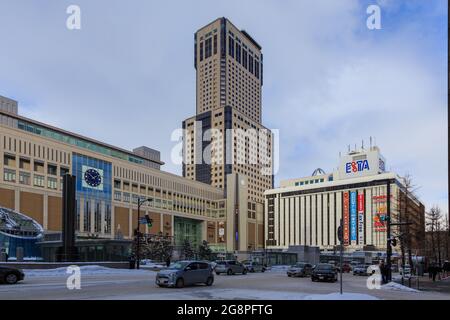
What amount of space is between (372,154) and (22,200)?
108 m

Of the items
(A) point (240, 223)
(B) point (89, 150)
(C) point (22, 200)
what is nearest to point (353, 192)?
(A) point (240, 223)

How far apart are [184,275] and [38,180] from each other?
239 feet

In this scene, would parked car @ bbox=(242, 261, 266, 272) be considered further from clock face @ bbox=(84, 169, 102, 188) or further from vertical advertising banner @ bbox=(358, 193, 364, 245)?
vertical advertising banner @ bbox=(358, 193, 364, 245)

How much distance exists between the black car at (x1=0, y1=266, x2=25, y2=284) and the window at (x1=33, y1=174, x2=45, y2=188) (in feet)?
222

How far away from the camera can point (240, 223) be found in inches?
5940

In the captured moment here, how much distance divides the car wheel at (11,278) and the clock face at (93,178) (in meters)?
76.7

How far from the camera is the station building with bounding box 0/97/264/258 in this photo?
3430 inches

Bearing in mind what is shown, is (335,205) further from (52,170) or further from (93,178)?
(52,170)

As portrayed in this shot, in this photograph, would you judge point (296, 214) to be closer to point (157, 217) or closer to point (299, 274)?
point (157, 217)

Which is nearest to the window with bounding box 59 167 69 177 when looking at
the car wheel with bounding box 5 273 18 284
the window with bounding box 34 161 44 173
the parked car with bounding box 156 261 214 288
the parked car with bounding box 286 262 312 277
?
the window with bounding box 34 161 44 173

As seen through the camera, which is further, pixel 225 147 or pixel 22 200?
pixel 225 147

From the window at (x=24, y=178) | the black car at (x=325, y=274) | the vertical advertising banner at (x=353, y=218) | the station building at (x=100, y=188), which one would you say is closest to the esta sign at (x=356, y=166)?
the vertical advertising banner at (x=353, y=218)

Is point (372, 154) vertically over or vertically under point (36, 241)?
over

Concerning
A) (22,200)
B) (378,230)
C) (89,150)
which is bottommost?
(378,230)
